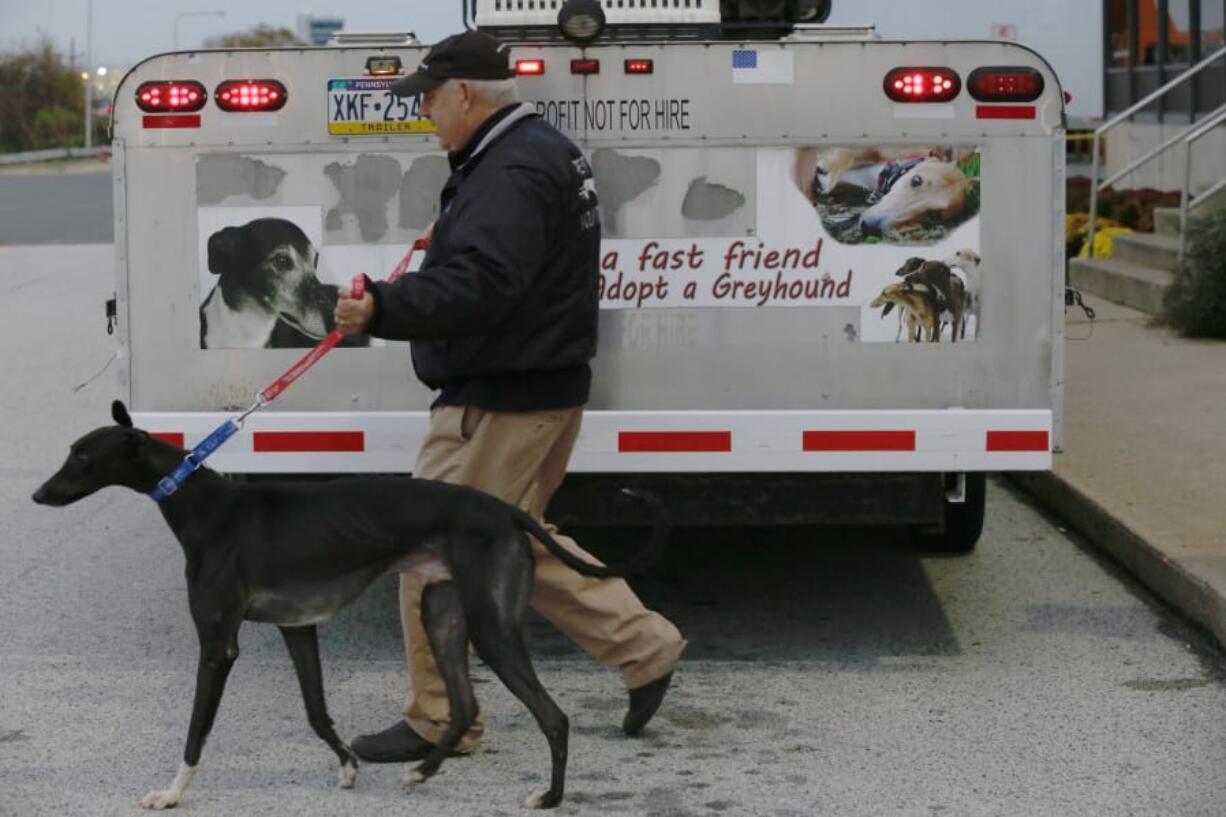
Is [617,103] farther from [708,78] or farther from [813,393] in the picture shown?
[813,393]

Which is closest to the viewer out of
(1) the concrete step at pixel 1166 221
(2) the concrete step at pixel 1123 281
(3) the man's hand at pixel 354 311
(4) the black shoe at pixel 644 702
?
(3) the man's hand at pixel 354 311

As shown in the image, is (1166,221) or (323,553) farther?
(1166,221)

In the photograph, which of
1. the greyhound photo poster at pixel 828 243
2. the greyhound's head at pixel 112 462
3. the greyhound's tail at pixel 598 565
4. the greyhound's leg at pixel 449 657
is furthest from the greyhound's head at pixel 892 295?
the greyhound's head at pixel 112 462

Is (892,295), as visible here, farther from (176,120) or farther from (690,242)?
(176,120)

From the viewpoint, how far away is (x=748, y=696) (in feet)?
21.4

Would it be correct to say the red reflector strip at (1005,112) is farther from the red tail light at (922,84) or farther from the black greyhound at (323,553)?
the black greyhound at (323,553)

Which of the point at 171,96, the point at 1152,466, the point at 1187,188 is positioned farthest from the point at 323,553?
the point at 1187,188

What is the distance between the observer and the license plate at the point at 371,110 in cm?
655

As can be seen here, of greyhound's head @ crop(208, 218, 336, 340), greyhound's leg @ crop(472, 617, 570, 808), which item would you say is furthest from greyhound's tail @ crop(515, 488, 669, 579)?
greyhound's head @ crop(208, 218, 336, 340)

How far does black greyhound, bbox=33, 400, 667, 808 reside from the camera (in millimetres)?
5418

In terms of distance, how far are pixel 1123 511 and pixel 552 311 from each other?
3.53 meters

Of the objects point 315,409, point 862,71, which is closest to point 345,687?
point 315,409

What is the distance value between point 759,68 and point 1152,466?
3.67 meters

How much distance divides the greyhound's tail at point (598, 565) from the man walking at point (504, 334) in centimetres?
14
